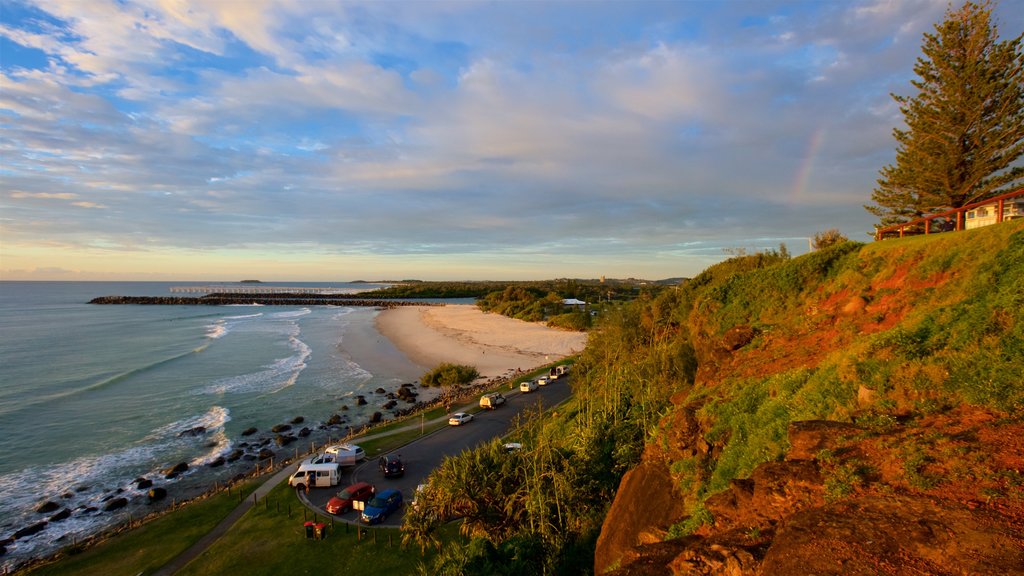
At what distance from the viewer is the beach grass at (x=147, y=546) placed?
18.0 m

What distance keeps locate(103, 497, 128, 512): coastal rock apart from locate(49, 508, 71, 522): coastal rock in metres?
1.45

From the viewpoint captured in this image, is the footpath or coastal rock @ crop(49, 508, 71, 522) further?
coastal rock @ crop(49, 508, 71, 522)

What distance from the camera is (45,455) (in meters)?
30.0

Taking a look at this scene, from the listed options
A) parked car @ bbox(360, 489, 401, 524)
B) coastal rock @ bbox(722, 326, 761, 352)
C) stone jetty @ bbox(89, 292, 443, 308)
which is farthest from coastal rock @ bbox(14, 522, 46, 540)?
stone jetty @ bbox(89, 292, 443, 308)

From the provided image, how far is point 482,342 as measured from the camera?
240 feet

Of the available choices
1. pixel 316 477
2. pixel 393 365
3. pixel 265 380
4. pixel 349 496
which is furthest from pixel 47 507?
pixel 393 365

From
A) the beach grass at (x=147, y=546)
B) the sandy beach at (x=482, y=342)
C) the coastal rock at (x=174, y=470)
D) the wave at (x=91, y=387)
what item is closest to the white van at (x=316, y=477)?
the beach grass at (x=147, y=546)

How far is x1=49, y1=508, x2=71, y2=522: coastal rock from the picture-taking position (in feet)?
73.8

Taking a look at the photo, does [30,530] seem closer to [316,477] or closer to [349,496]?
[316,477]

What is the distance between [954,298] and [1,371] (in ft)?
247

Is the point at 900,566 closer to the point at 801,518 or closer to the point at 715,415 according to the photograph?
the point at 801,518

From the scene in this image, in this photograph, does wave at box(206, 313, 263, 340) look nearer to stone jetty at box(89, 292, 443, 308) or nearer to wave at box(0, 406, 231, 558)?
wave at box(0, 406, 231, 558)

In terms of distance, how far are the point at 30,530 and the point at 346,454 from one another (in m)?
13.9

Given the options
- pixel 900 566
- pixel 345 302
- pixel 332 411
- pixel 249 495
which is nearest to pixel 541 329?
pixel 332 411
